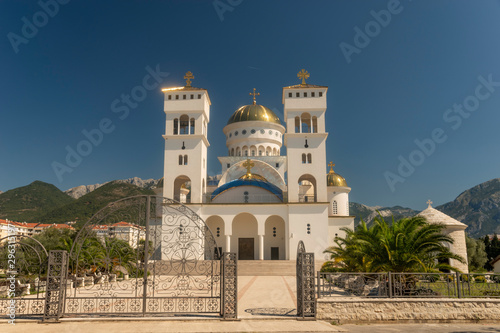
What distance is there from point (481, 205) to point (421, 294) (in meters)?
112

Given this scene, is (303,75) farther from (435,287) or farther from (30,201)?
(30,201)

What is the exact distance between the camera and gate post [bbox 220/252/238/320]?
8.88m

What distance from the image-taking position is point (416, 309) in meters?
9.52

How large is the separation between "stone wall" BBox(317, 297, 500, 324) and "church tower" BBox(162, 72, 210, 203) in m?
18.8

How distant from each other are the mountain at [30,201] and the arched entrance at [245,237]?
44559 mm

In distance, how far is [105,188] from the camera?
7050 centimetres

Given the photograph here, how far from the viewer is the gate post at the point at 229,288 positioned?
888 cm

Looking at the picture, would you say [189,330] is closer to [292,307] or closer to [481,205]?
[292,307]

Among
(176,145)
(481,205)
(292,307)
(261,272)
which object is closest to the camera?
(292,307)

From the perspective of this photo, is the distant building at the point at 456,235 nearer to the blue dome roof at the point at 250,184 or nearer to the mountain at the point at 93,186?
the blue dome roof at the point at 250,184

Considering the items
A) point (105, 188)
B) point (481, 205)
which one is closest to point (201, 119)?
point (105, 188)

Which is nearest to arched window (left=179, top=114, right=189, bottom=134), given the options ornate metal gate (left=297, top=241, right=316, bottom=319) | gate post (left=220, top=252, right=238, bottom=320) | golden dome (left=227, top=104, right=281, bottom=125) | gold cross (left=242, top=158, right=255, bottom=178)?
gold cross (left=242, top=158, right=255, bottom=178)

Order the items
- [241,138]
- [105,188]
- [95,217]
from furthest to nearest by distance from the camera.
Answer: [105,188] < [241,138] < [95,217]

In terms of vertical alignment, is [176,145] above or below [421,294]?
above
